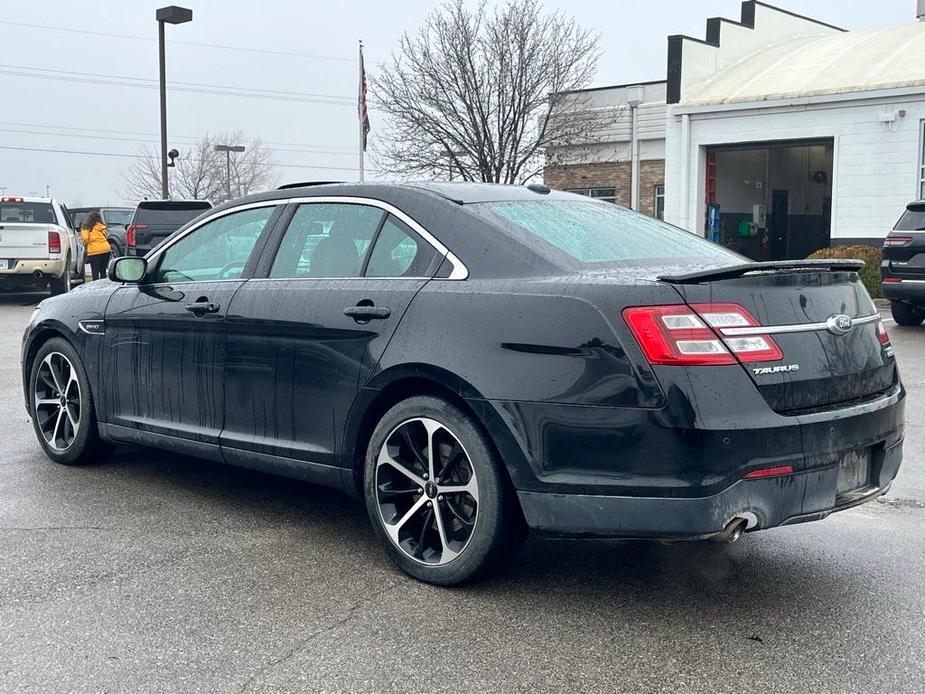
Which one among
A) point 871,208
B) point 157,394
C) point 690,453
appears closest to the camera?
point 690,453

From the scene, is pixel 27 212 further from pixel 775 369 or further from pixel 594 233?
pixel 775 369

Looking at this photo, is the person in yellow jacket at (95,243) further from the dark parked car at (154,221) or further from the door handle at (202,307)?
the door handle at (202,307)

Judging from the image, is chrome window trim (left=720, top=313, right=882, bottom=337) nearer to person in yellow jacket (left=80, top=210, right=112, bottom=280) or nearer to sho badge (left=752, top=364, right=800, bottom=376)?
sho badge (left=752, top=364, right=800, bottom=376)

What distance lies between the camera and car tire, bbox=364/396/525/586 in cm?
396

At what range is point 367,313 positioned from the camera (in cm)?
438

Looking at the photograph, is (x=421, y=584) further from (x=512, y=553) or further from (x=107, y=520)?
(x=107, y=520)

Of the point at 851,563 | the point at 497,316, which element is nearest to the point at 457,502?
the point at 497,316

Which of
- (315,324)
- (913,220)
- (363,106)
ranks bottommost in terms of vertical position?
(315,324)

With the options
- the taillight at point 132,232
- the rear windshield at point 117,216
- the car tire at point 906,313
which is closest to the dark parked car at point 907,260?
the car tire at point 906,313

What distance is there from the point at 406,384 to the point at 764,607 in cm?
160

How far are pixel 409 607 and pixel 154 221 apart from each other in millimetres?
17505

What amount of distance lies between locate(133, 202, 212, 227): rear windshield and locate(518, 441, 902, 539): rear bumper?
17350mm

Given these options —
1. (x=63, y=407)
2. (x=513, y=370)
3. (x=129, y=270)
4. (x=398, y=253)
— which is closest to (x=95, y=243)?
(x=63, y=407)

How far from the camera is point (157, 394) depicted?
5.43m
